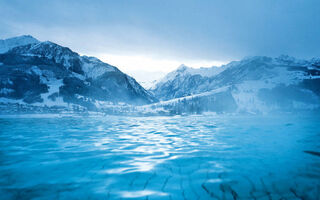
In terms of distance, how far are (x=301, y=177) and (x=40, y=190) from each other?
993 cm

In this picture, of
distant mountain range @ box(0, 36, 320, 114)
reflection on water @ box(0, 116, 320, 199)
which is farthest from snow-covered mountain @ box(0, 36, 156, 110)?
reflection on water @ box(0, 116, 320, 199)

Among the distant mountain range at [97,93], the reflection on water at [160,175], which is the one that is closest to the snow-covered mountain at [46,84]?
the distant mountain range at [97,93]

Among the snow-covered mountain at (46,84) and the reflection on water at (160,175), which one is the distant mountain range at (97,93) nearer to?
the snow-covered mountain at (46,84)

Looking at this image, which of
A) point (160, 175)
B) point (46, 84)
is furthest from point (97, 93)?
point (160, 175)

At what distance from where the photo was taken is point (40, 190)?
5625mm

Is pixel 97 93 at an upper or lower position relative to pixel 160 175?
upper

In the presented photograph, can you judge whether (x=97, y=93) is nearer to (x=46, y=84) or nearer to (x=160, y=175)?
(x=46, y=84)

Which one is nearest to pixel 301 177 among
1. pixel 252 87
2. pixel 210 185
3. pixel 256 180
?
pixel 256 180

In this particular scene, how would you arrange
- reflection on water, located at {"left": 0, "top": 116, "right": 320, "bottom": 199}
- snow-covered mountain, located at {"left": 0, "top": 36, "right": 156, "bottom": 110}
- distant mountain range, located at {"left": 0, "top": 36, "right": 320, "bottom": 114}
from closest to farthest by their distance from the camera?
reflection on water, located at {"left": 0, "top": 116, "right": 320, "bottom": 199} < distant mountain range, located at {"left": 0, "top": 36, "right": 320, "bottom": 114} < snow-covered mountain, located at {"left": 0, "top": 36, "right": 156, "bottom": 110}

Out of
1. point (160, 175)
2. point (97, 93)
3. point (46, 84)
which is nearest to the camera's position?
point (160, 175)

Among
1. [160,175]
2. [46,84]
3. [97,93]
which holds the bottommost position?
[160,175]

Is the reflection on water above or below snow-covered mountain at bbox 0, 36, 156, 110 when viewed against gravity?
below

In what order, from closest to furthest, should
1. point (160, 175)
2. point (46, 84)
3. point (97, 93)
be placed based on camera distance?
point (160, 175) < point (46, 84) < point (97, 93)

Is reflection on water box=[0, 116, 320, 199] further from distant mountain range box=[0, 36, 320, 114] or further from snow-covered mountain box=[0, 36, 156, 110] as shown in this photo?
snow-covered mountain box=[0, 36, 156, 110]
